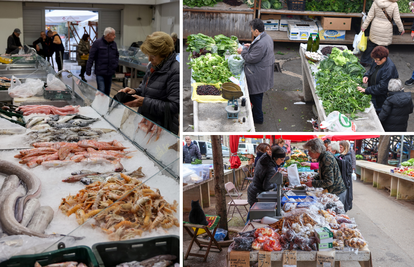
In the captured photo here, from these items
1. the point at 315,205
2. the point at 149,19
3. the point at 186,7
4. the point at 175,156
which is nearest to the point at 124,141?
the point at 175,156

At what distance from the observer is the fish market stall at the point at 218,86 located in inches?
125

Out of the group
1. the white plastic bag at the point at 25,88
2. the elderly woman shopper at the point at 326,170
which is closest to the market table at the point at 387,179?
the elderly woman shopper at the point at 326,170

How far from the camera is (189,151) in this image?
2895 millimetres

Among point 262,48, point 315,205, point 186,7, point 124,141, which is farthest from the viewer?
point 262,48

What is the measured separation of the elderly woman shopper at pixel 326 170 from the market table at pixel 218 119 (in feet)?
2.13

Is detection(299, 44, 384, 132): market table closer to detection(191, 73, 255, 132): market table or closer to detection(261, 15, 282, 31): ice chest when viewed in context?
detection(261, 15, 282, 31): ice chest

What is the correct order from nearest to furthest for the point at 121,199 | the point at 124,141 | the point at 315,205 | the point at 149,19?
the point at 121,199, the point at 124,141, the point at 315,205, the point at 149,19

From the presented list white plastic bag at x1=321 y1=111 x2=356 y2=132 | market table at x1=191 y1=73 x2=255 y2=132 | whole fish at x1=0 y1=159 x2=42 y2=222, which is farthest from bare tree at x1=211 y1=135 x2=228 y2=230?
whole fish at x1=0 y1=159 x2=42 y2=222

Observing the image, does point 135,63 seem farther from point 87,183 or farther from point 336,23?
point 87,183

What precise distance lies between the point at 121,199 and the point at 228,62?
242cm

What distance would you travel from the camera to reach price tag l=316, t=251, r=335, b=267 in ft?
8.63

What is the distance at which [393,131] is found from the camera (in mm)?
3500

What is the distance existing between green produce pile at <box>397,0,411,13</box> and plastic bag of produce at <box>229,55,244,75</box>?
1638 mm

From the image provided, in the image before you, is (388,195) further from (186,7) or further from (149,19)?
(149,19)
